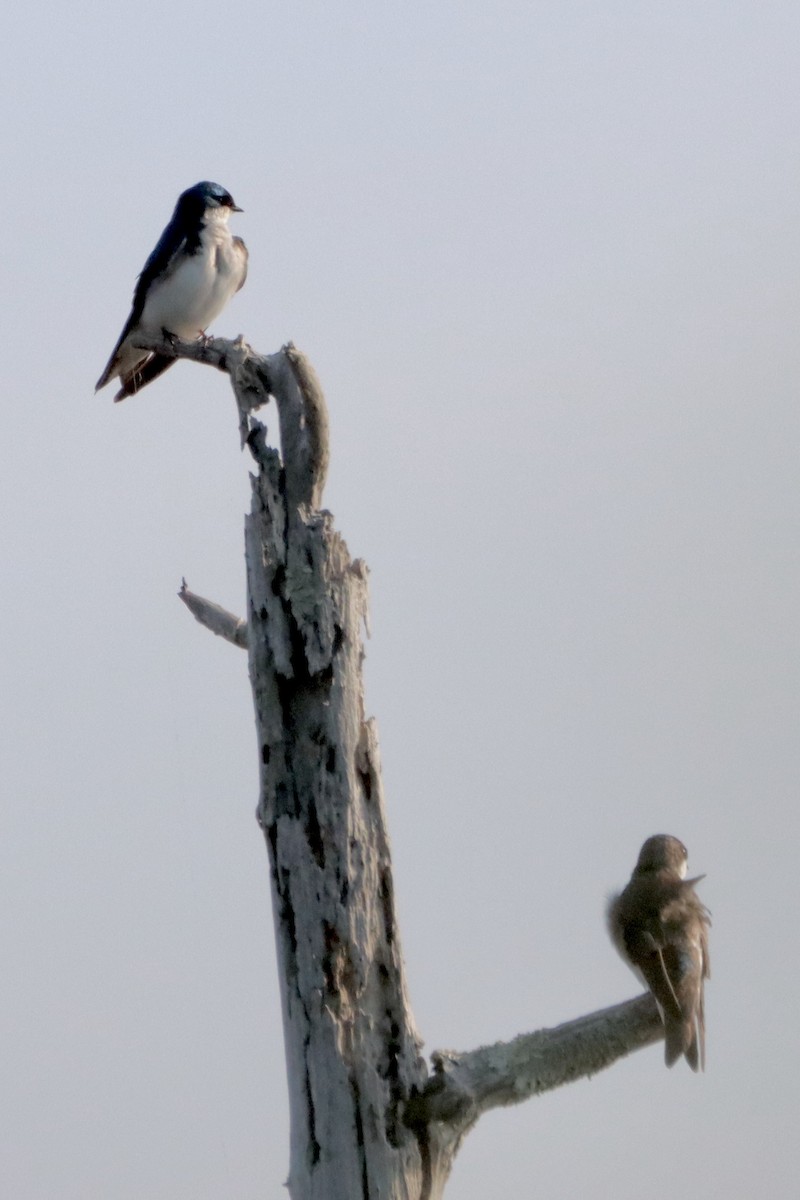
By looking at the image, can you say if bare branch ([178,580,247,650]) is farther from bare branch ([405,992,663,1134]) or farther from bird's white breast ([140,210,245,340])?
bird's white breast ([140,210,245,340])

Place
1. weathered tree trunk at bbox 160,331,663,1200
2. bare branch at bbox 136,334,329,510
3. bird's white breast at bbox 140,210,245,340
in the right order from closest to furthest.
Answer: weathered tree trunk at bbox 160,331,663,1200 < bare branch at bbox 136,334,329,510 < bird's white breast at bbox 140,210,245,340

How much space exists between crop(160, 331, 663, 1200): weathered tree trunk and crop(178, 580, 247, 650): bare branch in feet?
1.00

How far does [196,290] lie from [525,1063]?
486cm

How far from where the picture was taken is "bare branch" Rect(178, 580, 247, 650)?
581 centimetres

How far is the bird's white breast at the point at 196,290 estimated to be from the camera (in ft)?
29.2

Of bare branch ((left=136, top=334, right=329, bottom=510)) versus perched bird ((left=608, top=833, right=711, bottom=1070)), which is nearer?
perched bird ((left=608, top=833, right=711, bottom=1070))

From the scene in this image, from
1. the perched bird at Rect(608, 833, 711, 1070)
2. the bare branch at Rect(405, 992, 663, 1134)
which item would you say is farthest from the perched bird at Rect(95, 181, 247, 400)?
the bare branch at Rect(405, 992, 663, 1134)

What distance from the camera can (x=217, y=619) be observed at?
233 inches

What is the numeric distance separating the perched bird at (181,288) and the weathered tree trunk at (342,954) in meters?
3.55

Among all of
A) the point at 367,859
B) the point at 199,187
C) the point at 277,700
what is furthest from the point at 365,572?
the point at 199,187

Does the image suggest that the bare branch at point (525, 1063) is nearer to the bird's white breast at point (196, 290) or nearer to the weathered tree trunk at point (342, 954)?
the weathered tree trunk at point (342, 954)

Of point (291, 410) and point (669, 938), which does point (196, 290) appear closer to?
point (291, 410)

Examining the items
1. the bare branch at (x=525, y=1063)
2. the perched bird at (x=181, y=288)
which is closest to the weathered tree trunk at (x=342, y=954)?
the bare branch at (x=525, y=1063)

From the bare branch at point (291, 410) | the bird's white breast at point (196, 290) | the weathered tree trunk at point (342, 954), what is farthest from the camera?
the bird's white breast at point (196, 290)
